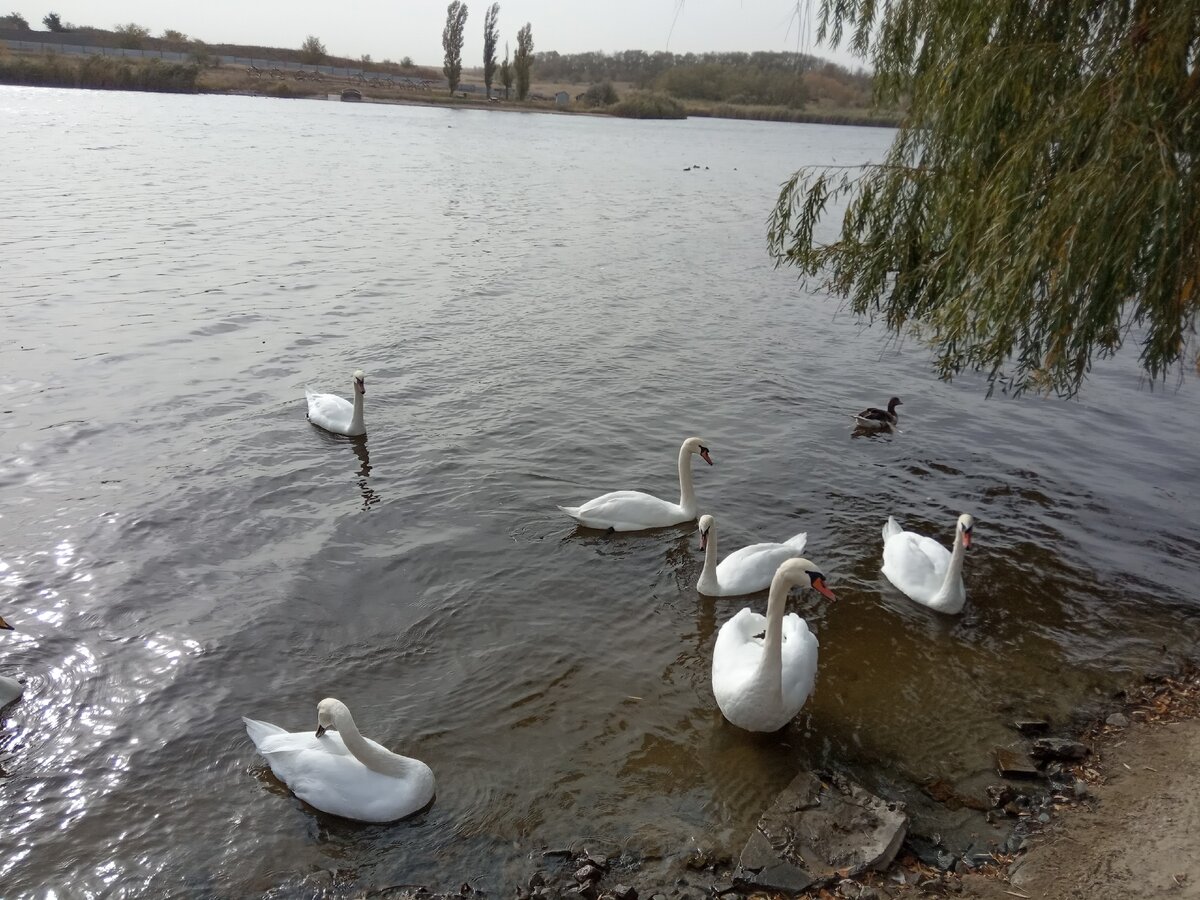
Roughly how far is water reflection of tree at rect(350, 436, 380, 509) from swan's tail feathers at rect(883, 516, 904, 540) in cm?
558

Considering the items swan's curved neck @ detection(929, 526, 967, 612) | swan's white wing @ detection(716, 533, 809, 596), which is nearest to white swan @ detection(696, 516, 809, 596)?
swan's white wing @ detection(716, 533, 809, 596)

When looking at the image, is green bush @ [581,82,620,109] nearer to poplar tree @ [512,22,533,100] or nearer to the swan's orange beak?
poplar tree @ [512,22,533,100]

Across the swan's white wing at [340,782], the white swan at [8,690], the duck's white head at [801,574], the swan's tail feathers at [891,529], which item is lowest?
the white swan at [8,690]

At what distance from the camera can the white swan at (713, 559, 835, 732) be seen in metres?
6.49

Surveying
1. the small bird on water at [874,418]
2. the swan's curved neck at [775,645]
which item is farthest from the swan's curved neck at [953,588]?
the small bird on water at [874,418]

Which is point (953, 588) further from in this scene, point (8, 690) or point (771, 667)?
point (8, 690)

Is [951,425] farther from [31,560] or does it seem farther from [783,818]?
[31,560]

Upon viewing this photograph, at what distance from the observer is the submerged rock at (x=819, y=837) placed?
5195 mm

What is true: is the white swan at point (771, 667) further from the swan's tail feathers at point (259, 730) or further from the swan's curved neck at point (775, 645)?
the swan's tail feathers at point (259, 730)

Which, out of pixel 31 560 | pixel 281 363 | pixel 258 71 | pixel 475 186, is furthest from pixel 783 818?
pixel 258 71

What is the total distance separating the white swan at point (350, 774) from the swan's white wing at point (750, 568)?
11.8ft

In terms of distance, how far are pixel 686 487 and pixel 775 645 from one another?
381 cm

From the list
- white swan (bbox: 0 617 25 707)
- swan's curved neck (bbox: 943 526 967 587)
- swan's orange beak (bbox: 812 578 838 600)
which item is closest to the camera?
white swan (bbox: 0 617 25 707)

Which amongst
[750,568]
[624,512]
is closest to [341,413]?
[624,512]
